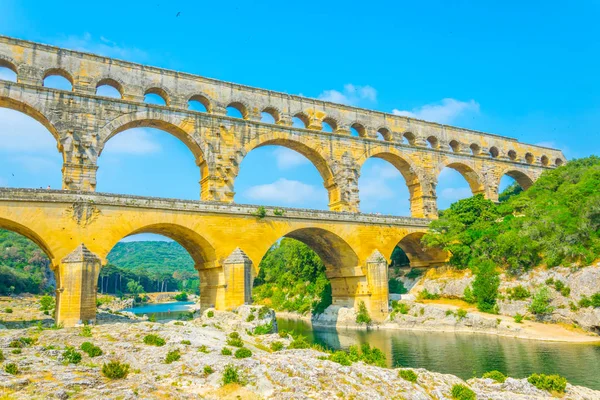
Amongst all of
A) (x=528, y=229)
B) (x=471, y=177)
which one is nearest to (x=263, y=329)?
(x=528, y=229)

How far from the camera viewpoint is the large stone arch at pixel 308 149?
101 ft

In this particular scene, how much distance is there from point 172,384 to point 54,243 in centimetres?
1274

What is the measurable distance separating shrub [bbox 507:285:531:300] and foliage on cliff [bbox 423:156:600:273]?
1780mm

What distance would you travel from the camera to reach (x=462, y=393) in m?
11.9

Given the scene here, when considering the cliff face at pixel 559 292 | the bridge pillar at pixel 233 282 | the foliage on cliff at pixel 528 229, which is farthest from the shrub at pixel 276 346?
the foliage on cliff at pixel 528 229

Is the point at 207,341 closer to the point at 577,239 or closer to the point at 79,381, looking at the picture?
the point at 79,381

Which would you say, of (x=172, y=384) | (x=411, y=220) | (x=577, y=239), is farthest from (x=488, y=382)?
(x=411, y=220)

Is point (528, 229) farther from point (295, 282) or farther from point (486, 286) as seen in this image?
point (295, 282)

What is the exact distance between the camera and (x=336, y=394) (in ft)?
37.2

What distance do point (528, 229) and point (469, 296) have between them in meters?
5.98

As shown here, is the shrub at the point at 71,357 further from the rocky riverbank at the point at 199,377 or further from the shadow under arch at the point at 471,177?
the shadow under arch at the point at 471,177

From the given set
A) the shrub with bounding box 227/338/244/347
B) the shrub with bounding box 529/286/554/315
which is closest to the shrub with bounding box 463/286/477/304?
the shrub with bounding box 529/286/554/315

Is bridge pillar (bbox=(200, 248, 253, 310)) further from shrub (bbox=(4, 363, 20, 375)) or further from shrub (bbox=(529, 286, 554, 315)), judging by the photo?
shrub (bbox=(529, 286, 554, 315))

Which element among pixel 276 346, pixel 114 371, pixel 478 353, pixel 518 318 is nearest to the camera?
pixel 114 371
